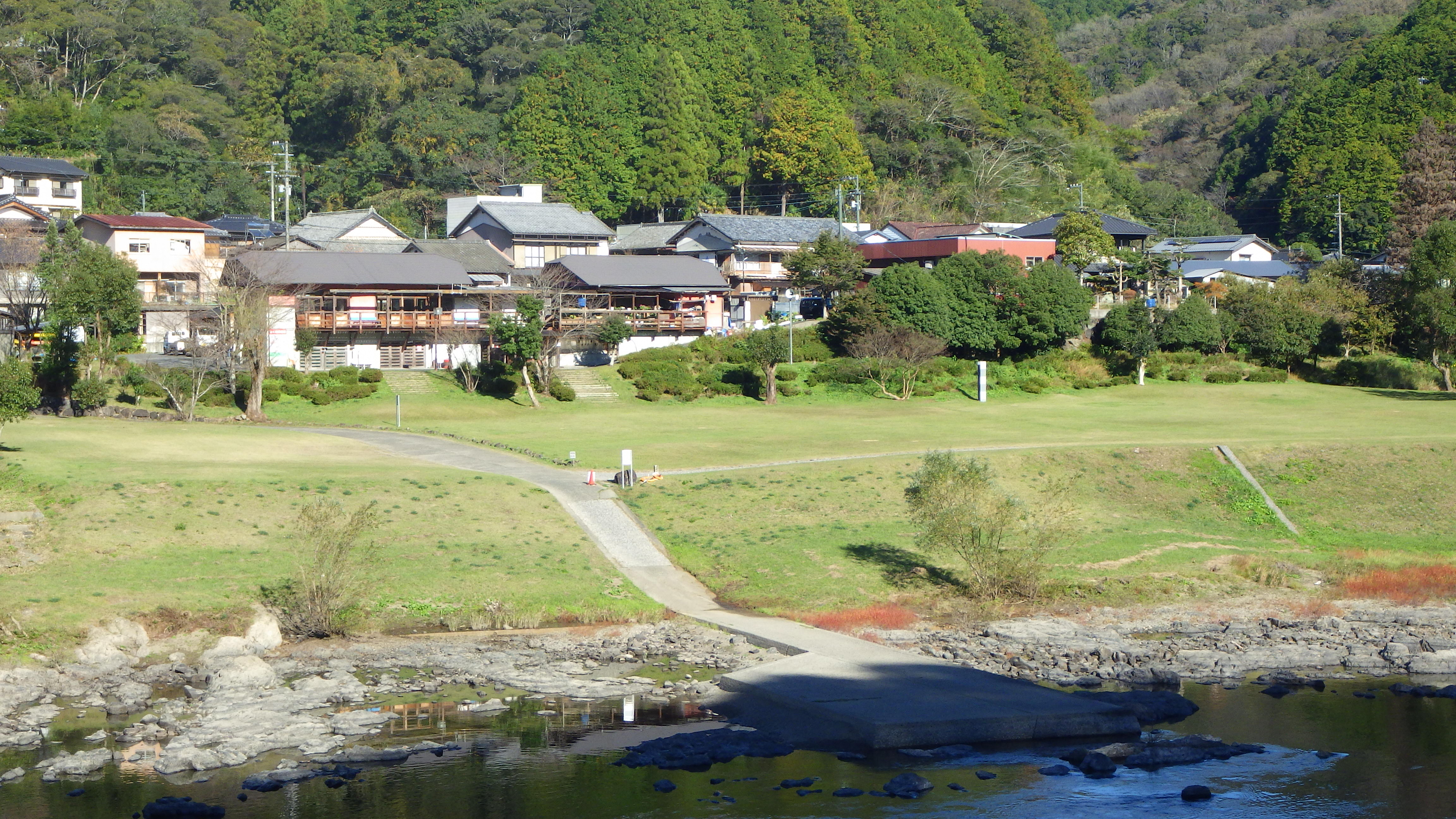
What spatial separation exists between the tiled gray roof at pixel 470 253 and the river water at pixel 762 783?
53.1 metres

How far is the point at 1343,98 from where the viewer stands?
10794 cm

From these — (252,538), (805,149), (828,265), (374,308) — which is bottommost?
(252,538)

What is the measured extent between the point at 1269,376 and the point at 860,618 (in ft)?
140

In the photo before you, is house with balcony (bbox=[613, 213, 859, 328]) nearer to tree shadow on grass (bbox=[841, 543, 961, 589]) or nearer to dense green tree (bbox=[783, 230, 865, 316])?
dense green tree (bbox=[783, 230, 865, 316])

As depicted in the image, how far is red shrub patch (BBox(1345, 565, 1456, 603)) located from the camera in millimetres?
31203

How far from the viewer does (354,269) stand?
63.5 m

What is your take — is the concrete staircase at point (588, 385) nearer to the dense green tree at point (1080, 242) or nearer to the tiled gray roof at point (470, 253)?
the tiled gray roof at point (470, 253)

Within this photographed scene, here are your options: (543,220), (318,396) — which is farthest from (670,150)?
(318,396)

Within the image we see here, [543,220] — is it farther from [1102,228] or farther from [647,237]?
[1102,228]

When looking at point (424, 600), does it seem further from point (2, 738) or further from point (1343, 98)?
Answer: point (1343, 98)

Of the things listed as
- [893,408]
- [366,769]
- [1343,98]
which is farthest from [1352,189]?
[366,769]

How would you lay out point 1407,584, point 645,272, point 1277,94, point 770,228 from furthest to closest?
point 1277,94 → point 770,228 → point 645,272 → point 1407,584

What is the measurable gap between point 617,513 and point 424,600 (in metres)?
7.70

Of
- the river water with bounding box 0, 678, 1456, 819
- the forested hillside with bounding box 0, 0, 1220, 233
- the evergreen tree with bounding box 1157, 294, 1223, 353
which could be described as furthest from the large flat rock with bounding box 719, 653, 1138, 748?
the forested hillside with bounding box 0, 0, 1220, 233
